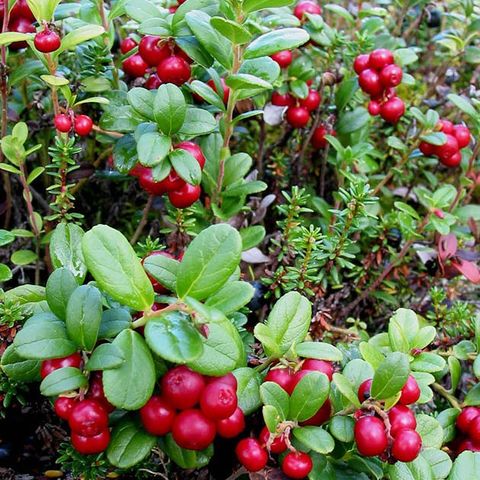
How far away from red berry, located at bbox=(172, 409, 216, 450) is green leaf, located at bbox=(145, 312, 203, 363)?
184 millimetres

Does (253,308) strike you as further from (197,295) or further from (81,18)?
(81,18)

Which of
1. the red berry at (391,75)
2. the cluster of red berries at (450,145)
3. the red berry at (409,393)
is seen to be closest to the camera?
the red berry at (409,393)

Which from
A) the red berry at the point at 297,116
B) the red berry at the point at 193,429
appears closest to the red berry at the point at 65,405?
the red berry at the point at 193,429

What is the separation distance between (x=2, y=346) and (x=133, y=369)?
52 cm

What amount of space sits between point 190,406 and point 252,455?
0.18m

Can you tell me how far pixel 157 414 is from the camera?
1341 mm

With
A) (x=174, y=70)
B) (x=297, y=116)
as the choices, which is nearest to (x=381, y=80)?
(x=297, y=116)

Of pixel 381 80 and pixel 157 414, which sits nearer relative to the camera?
pixel 157 414

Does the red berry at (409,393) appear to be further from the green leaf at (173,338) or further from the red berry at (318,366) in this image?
the green leaf at (173,338)

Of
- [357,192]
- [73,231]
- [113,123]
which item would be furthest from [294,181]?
[73,231]

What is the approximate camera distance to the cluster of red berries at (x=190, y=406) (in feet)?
4.27

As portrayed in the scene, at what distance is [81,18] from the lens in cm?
220

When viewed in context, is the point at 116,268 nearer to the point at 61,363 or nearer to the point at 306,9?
the point at 61,363

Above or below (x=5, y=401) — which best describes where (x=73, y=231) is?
above
